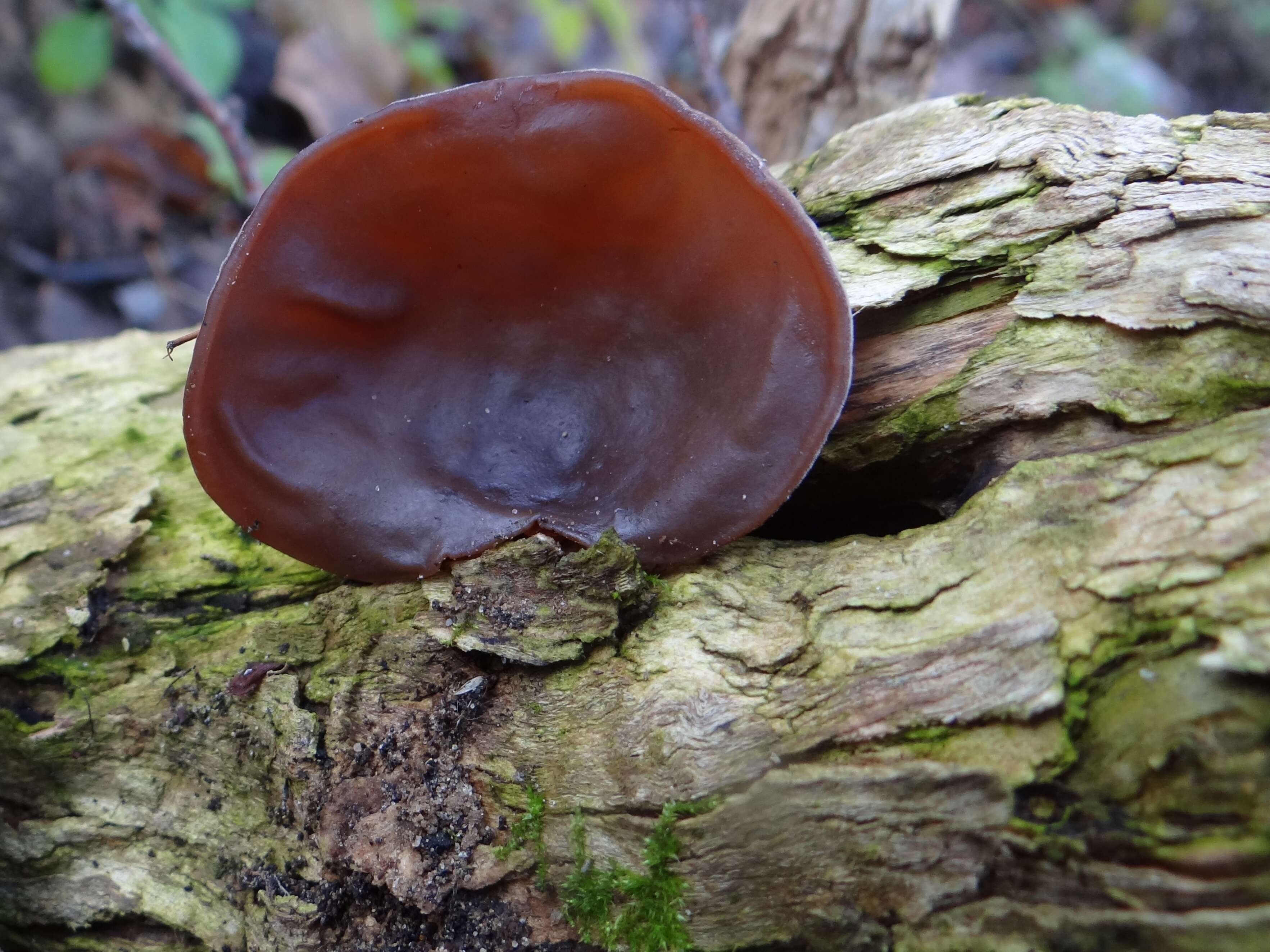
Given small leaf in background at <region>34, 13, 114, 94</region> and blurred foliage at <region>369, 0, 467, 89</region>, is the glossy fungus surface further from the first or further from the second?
blurred foliage at <region>369, 0, 467, 89</region>

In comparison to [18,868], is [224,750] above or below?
above

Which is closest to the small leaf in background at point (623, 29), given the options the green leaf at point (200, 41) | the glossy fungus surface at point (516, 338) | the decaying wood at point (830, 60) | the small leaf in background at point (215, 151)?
the decaying wood at point (830, 60)

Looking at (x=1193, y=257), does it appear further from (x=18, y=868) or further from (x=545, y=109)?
(x=18, y=868)

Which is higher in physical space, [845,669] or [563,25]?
[563,25]

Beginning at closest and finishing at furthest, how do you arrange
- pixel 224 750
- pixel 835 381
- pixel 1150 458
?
1. pixel 1150 458
2. pixel 835 381
3. pixel 224 750

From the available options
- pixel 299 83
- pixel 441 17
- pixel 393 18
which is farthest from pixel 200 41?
pixel 441 17

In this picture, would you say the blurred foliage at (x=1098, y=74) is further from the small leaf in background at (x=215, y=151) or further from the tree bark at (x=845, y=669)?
the small leaf in background at (x=215, y=151)

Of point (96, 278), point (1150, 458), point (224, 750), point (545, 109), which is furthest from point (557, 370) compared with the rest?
point (96, 278)

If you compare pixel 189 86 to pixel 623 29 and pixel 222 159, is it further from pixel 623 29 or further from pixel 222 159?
pixel 623 29
